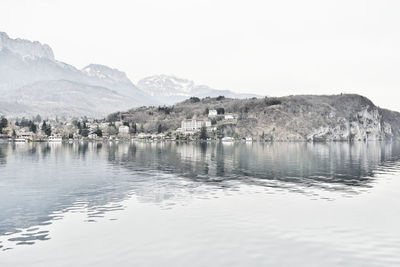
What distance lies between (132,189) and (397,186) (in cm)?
4331

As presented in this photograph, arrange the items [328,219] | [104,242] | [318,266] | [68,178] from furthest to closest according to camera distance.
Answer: [68,178]
[328,219]
[104,242]
[318,266]

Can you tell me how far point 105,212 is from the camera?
132 ft

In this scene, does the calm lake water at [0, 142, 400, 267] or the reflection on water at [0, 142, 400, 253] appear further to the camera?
the reflection on water at [0, 142, 400, 253]

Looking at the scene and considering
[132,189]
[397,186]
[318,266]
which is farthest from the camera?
[397,186]

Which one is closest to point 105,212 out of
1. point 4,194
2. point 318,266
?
point 4,194

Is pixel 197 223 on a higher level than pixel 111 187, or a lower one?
lower

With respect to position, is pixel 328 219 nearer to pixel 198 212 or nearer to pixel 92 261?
pixel 198 212

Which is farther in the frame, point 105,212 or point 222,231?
point 105,212

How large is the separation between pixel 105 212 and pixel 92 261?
14.6 m

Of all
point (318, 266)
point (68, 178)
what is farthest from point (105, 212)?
point (68, 178)

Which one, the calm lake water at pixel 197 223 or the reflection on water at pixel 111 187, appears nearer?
the calm lake water at pixel 197 223

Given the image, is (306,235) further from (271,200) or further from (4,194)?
(4,194)

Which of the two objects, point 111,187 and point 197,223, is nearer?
point 197,223

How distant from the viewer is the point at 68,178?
68500mm
